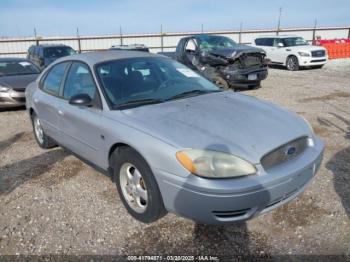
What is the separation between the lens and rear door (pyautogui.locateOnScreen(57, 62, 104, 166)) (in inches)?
141

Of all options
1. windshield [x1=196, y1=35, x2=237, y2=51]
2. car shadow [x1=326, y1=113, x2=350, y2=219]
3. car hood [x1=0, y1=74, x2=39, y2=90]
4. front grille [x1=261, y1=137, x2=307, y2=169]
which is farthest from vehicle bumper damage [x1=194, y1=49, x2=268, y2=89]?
front grille [x1=261, y1=137, x2=307, y2=169]

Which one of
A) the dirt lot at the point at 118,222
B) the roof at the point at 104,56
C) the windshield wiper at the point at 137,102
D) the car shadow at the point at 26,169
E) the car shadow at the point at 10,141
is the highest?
the roof at the point at 104,56

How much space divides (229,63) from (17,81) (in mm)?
5794

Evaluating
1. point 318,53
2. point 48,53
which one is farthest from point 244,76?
point 48,53

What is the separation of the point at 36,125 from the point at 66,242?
2.94 metres

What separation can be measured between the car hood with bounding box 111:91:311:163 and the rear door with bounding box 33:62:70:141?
61.4 inches

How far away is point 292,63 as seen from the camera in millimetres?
16281

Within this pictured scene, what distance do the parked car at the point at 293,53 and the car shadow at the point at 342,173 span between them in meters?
12.0

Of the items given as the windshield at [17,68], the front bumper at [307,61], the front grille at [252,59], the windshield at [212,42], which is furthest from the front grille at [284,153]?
the front bumper at [307,61]

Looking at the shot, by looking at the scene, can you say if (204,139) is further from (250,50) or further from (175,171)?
(250,50)

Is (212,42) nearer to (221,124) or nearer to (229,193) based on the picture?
(221,124)

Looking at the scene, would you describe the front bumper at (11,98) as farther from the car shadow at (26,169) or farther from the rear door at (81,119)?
the rear door at (81,119)

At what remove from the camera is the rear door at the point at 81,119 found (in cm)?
357

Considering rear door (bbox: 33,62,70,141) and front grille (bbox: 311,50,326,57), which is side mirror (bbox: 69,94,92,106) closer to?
rear door (bbox: 33,62,70,141)
